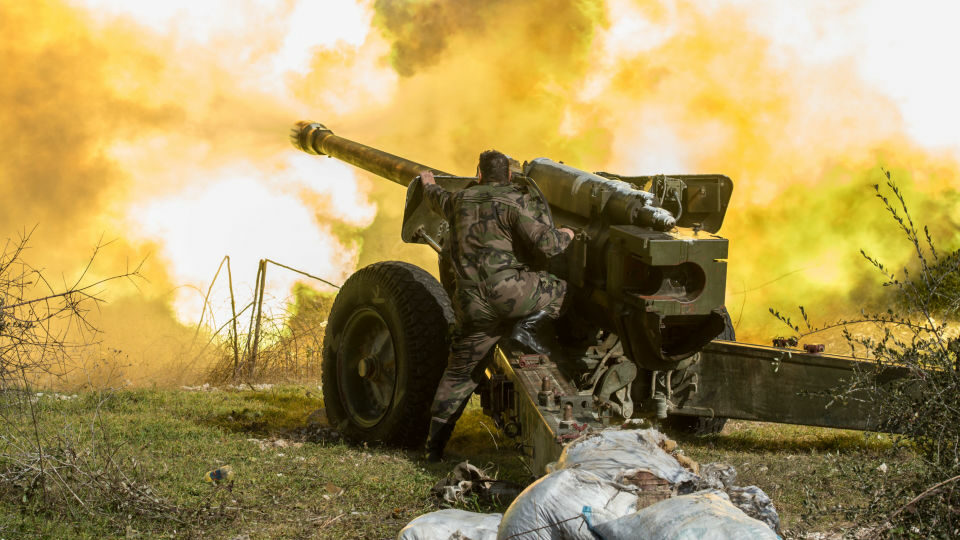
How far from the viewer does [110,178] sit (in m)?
13.1

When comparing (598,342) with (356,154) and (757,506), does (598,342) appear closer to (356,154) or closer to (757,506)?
(757,506)

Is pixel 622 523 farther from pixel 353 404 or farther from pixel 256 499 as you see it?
pixel 353 404

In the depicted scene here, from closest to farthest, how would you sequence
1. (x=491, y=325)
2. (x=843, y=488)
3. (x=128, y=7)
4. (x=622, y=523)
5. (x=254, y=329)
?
(x=622, y=523), (x=843, y=488), (x=491, y=325), (x=254, y=329), (x=128, y=7)

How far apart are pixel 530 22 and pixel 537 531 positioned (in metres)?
10.1

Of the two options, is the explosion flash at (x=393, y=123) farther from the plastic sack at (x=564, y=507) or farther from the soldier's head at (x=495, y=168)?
the plastic sack at (x=564, y=507)

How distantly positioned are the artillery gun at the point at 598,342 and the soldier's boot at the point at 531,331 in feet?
0.32

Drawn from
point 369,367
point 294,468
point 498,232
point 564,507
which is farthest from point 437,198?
point 564,507

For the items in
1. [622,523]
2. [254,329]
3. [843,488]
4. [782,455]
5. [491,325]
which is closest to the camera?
[622,523]

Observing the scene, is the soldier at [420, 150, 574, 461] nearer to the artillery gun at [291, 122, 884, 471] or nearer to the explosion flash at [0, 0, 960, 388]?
the artillery gun at [291, 122, 884, 471]

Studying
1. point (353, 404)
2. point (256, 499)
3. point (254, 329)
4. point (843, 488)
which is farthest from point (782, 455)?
point (254, 329)

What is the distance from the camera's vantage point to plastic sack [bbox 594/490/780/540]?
12.5ft

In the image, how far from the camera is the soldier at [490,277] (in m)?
6.50

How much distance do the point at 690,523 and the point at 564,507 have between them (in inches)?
24.5

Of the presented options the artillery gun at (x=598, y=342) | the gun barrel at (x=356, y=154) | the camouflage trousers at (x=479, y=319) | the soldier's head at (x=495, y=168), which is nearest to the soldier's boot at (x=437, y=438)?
the camouflage trousers at (x=479, y=319)
